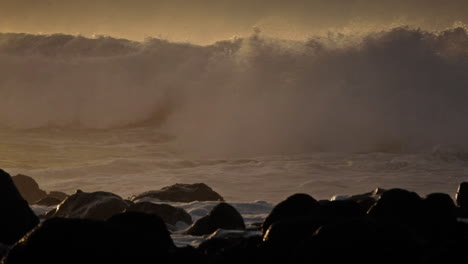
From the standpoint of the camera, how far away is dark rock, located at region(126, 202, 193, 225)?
27.6 feet

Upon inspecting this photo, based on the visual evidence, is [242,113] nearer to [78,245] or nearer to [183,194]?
[183,194]

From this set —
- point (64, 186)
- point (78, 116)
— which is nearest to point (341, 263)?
point (64, 186)


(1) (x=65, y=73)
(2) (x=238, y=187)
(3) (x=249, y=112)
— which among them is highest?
(1) (x=65, y=73)

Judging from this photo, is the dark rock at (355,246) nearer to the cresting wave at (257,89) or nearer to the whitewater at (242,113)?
the whitewater at (242,113)

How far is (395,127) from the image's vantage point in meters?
24.7

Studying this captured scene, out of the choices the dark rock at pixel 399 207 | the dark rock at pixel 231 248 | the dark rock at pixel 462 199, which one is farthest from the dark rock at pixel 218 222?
the dark rock at pixel 462 199

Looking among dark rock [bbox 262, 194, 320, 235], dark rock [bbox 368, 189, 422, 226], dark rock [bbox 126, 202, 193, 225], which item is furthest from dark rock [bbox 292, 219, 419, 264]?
dark rock [bbox 126, 202, 193, 225]

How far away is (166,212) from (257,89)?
21.3 meters

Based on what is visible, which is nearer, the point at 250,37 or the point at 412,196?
the point at 412,196

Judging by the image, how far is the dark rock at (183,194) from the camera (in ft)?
37.0

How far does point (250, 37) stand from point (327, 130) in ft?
26.6

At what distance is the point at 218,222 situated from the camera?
739cm

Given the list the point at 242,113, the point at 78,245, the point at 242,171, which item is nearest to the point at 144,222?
the point at 78,245

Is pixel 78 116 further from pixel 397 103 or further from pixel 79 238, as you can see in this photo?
pixel 79 238
